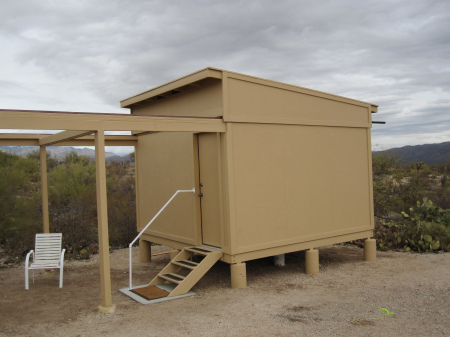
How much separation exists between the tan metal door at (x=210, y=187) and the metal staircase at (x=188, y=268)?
9.6 inches

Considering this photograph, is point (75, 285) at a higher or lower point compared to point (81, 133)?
lower

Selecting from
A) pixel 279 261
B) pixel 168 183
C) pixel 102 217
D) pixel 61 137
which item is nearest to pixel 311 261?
pixel 279 261

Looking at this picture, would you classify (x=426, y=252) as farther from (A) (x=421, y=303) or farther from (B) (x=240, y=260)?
(B) (x=240, y=260)

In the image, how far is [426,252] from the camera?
9883 millimetres

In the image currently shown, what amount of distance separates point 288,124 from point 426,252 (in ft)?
15.7

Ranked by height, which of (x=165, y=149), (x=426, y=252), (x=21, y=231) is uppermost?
(x=165, y=149)

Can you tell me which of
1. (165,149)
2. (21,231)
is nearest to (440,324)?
(165,149)

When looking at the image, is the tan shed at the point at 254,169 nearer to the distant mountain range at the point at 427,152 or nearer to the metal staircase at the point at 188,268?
the metal staircase at the point at 188,268

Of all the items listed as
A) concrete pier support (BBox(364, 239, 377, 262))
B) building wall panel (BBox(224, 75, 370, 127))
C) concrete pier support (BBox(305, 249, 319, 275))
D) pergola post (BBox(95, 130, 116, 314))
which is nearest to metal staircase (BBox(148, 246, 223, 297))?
pergola post (BBox(95, 130, 116, 314))

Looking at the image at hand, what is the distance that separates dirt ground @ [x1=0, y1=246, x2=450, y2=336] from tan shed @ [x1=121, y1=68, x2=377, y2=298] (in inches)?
24.3

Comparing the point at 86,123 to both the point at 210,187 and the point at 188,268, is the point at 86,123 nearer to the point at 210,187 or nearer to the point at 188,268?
the point at 210,187

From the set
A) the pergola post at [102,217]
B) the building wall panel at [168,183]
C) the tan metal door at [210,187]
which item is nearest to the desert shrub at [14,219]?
the building wall panel at [168,183]

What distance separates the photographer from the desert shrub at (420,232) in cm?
1006

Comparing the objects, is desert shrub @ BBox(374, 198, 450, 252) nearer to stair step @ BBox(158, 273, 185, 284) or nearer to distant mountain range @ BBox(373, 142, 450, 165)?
stair step @ BBox(158, 273, 185, 284)
